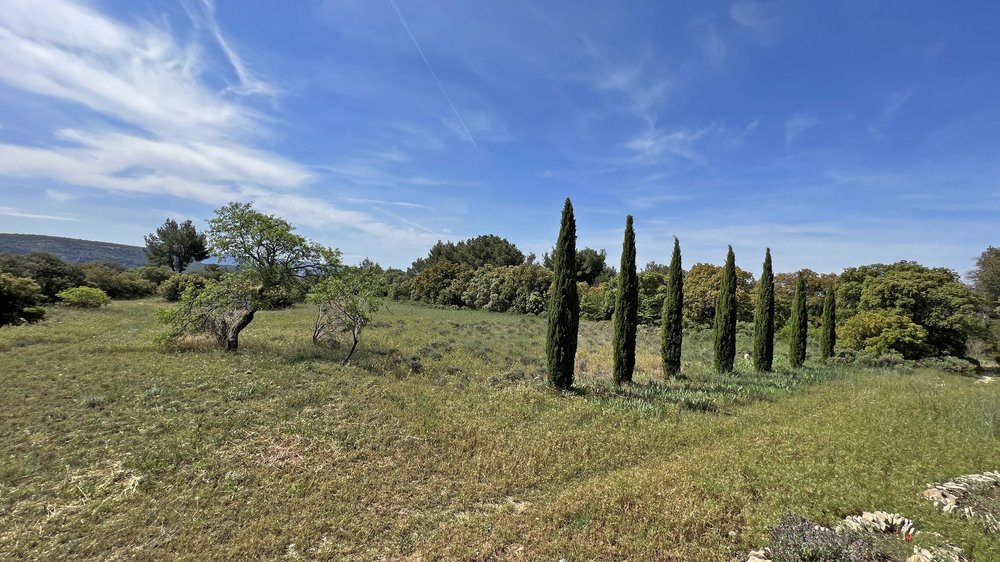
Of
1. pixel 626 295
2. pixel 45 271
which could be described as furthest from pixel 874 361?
pixel 45 271

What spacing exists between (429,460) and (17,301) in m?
21.0

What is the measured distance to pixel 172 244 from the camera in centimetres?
5184

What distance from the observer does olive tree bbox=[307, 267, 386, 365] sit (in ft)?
47.1

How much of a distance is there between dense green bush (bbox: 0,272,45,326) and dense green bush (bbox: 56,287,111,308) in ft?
31.8

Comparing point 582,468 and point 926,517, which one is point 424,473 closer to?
point 582,468

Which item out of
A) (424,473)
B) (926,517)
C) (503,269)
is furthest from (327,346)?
(503,269)

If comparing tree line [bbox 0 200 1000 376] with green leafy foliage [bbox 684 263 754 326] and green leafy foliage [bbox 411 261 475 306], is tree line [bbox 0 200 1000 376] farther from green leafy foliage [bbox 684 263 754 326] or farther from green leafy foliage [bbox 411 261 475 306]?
green leafy foliage [bbox 411 261 475 306]

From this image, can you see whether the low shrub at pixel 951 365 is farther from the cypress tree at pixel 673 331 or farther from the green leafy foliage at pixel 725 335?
the cypress tree at pixel 673 331

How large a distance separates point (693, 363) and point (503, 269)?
3091 cm

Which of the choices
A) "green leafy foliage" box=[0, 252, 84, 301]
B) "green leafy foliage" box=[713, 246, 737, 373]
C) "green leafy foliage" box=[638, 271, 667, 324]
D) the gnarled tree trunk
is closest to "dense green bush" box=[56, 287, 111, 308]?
"green leafy foliage" box=[0, 252, 84, 301]

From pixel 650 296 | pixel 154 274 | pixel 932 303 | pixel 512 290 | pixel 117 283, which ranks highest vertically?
pixel 932 303

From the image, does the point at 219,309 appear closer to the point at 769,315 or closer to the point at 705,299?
the point at 769,315

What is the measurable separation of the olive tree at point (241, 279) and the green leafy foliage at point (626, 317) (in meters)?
12.9

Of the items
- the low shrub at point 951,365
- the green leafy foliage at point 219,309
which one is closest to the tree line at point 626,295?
the green leafy foliage at point 219,309
